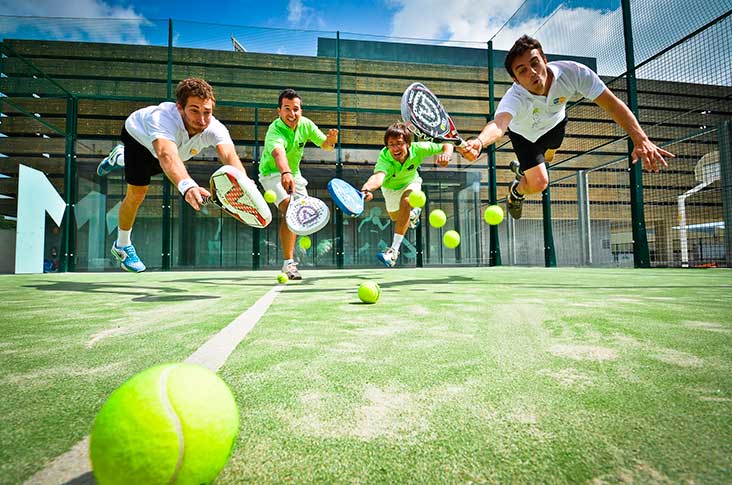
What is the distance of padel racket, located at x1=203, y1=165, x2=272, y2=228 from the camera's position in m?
3.72

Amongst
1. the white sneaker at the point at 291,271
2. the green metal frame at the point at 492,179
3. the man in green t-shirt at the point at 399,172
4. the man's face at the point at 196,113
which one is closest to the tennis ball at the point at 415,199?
the man in green t-shirt at the point at 399,172

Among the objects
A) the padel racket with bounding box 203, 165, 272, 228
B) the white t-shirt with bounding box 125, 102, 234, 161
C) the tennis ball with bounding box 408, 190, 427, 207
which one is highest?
the white t-shirt with bounding box 125, 102, 234, 161

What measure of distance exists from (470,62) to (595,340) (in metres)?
14.6

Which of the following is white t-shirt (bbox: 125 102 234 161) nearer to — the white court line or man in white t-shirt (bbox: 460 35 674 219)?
the white court line

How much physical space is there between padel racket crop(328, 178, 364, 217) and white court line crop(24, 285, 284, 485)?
7.91 ft

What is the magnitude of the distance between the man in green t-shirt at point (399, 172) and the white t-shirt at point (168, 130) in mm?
2293

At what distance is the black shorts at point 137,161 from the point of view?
15.6 feet

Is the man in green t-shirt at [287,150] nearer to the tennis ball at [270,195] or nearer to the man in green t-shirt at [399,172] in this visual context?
the tennis ball at [270,195]

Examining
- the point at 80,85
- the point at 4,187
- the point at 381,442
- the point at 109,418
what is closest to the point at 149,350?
the point at 109,418

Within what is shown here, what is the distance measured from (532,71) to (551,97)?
0.49m

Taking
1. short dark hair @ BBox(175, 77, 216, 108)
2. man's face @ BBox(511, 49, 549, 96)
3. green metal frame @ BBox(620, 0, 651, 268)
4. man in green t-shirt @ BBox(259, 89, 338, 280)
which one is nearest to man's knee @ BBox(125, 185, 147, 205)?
short dark hair @ BBox(175, 77, 216, 108)

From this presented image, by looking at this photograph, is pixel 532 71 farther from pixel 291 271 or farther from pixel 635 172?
pixel 635 172

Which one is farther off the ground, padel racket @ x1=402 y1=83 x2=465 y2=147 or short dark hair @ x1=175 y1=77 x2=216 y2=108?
Answer: padel racket @ x1=402 y1=83 x2=465 y2=147

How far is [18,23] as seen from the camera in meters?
11.3
